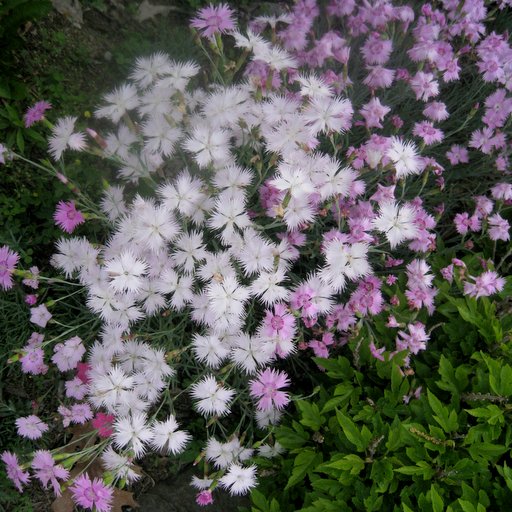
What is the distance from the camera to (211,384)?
1956 millimetres

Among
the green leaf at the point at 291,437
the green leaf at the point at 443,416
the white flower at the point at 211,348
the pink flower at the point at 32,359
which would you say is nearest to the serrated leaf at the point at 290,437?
the green leaf at the point at 291,437

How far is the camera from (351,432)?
1.83 metres

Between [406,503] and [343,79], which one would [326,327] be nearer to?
[406,503]

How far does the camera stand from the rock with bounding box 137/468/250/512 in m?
2.46

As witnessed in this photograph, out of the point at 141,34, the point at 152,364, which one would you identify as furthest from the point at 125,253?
the point at 141,34

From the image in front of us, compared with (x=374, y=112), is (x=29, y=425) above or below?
below

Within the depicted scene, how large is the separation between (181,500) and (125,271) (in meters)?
1.35

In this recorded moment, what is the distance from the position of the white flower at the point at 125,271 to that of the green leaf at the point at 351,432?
3.03 ft

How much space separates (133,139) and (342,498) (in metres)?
1.66

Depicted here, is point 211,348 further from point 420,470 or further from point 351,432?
point 420,470

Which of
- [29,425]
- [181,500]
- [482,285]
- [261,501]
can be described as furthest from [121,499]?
[482,285]

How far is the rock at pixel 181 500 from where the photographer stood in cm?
246

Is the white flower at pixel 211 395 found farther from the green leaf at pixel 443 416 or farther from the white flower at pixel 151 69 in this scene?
the white flower at pixel 151 69

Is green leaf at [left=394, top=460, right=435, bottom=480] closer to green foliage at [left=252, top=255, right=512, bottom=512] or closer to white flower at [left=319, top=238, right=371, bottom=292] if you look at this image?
green foliage at [left=252, top=255, right=512, bottom=512]
